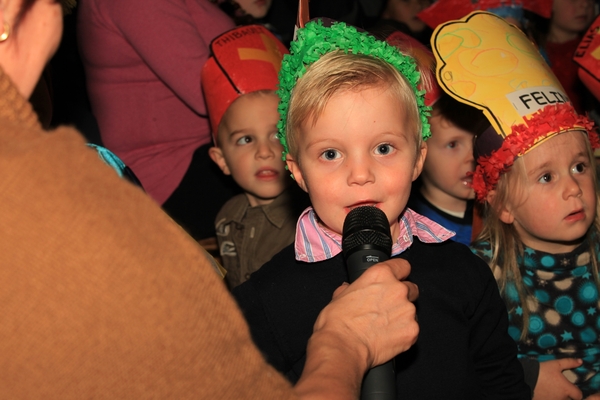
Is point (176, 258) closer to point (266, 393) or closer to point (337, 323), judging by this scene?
point (266, 393)

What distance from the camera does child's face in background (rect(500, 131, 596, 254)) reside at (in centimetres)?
185

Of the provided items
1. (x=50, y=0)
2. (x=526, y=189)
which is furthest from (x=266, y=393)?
(x=526, y=189)

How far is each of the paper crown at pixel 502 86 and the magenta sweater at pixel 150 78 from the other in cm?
107

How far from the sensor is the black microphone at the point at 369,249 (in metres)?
0.95

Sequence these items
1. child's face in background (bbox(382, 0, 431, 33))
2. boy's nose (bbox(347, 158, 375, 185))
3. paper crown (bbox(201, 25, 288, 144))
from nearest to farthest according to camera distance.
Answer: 1. boy's nose (bbox(347, 158, 375, 185))
2. paper crown (bbox(201, 25, 288, 144))
3. child's face in background (bbox(382, 0, 431, 33))

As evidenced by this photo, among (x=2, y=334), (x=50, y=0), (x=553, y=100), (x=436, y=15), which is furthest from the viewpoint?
(x=436, y=15)

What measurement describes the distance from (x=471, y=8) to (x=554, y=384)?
1463mm

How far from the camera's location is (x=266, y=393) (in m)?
0.77

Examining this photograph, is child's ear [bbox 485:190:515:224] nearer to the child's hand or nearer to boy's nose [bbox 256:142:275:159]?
the child's hand

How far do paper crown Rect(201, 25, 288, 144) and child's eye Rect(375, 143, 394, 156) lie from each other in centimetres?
111

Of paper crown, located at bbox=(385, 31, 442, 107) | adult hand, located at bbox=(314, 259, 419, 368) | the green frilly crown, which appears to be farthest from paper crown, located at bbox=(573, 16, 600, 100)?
adult hand, located at bbox=(314, 259, 419, 368)

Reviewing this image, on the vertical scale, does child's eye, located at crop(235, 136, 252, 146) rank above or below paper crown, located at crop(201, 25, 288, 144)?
below

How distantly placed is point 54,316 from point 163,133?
6.59ft

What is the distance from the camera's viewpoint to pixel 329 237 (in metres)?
1.44
